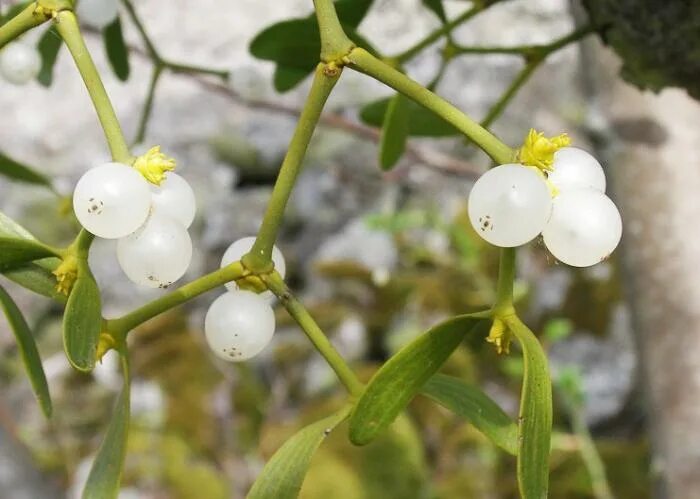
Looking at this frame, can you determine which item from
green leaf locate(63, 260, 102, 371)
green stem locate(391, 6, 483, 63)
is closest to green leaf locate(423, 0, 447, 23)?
green stem locate(391, 6, 483, 63)

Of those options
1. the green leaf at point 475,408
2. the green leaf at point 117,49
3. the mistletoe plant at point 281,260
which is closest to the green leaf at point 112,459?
the mistletoe plant at point 281,260

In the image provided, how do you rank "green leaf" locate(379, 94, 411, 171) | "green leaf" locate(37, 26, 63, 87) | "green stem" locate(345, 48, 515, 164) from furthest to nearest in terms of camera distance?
"green leaf" locate(37, 26, 63, 87), "green leaf" locate(379, 94, 411, 171), "green stem" locate(345, 48, 515, 164)

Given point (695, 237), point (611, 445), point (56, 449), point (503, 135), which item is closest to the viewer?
point (695, 237)

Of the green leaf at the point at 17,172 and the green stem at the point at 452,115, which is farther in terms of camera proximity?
the green leaf at the point at 17,172

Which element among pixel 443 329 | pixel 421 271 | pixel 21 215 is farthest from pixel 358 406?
pixel 21 215

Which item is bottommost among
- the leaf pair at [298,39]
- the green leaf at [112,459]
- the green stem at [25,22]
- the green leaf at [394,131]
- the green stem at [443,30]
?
the green leaf at [112,459]

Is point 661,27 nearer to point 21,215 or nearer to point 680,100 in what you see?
point 680,100

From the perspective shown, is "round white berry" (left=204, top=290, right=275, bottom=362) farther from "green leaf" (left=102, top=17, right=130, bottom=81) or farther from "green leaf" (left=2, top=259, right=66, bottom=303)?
"green leaf" (left=102, top=17, right=130, bottom=81)

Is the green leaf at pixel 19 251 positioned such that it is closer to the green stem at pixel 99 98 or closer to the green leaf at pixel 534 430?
the green stem at pixel 99 98
